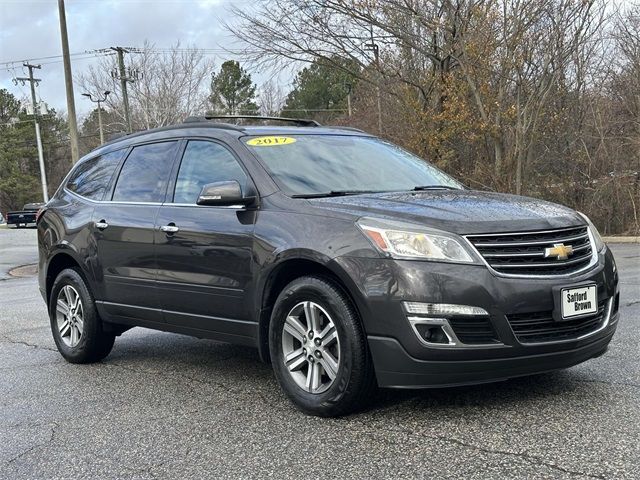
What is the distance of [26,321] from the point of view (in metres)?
8.26

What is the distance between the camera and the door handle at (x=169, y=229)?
4728 millimetres

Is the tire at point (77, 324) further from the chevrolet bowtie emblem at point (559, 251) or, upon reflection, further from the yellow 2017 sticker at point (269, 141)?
the chevrolet bowtie emblem at point (559, 251)

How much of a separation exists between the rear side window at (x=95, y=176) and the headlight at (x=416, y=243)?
9.82 ft

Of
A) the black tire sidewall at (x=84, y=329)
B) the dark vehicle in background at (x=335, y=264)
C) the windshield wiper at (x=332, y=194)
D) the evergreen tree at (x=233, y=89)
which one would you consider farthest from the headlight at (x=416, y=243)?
the evergreen tree at (x=233, y=89)

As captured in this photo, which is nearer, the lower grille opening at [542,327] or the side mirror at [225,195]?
the lower grille opening at [542,327]

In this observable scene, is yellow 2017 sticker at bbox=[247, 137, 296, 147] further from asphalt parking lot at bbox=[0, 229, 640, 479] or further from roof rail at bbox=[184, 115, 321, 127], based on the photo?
asphalt parking lot at bbox=[0, 229, 640, 479]

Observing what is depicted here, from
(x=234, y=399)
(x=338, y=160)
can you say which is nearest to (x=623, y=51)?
(x=338, y=160)

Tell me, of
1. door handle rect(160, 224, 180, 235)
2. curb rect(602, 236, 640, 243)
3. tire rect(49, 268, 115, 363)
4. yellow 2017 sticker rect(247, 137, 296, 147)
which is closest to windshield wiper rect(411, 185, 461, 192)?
yellow 2017 sticker rect(247, 137, 296, 147)

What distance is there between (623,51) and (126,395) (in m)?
19.0

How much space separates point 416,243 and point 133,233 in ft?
8.09

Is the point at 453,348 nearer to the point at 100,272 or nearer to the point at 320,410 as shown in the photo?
the point at 320,410

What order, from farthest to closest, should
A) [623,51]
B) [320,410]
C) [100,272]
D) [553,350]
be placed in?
1. [623,51]
2. [100,272]
3. [320,410]
4. [553,350]

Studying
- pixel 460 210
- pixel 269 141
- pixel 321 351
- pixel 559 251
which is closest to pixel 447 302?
pixel 460 210

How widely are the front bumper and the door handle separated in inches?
64.0
